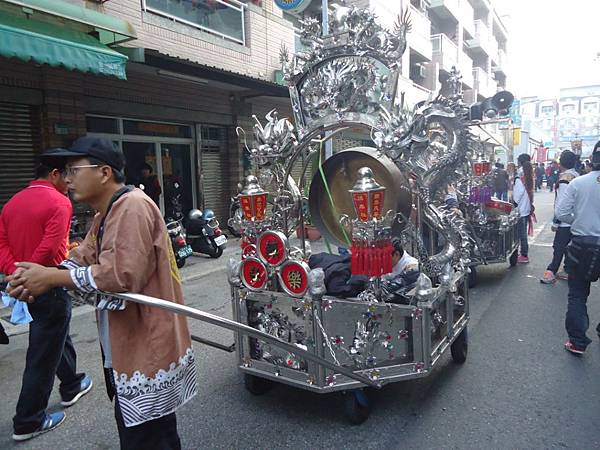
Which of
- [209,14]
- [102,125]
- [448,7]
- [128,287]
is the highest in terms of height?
[448,7]

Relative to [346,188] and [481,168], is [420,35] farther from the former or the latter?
[346,188]

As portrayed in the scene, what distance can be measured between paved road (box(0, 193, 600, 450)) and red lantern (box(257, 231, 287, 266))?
40.5 inches

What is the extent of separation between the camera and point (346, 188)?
12.2 feet

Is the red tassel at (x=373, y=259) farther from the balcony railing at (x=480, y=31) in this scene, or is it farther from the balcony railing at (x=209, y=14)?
the balcony railing at (x=480, y=31)

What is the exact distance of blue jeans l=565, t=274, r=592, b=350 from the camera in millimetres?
3678

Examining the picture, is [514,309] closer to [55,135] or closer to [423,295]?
[423,295]

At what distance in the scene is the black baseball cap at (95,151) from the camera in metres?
1.79

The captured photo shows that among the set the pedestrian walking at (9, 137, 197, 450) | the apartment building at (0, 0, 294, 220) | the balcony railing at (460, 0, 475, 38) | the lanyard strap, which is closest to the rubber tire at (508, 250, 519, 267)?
the apartment building at (0, 0, 294, 220)

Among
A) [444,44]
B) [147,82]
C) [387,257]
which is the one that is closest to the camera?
[387,257]

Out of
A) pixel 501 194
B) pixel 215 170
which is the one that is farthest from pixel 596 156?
pixel 501 194

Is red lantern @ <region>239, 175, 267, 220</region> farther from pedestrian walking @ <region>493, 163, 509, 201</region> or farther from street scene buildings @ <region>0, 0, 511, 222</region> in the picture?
pedestrian walking @ <region>493, 163, 509, 201</region>

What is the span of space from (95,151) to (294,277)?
142 cm

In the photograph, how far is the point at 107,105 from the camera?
24.3 ft

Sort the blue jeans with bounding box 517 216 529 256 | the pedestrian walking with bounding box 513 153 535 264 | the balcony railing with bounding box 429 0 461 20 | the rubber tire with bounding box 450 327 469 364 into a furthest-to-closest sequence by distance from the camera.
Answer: the balcony railing with bounding box 429 0 461 20
the pedestrian walking with bounding box 513 153 535 264
the blue jeans with bounding box 517 216 529 256
the rubber tire with bounding box 450 327 469 364
